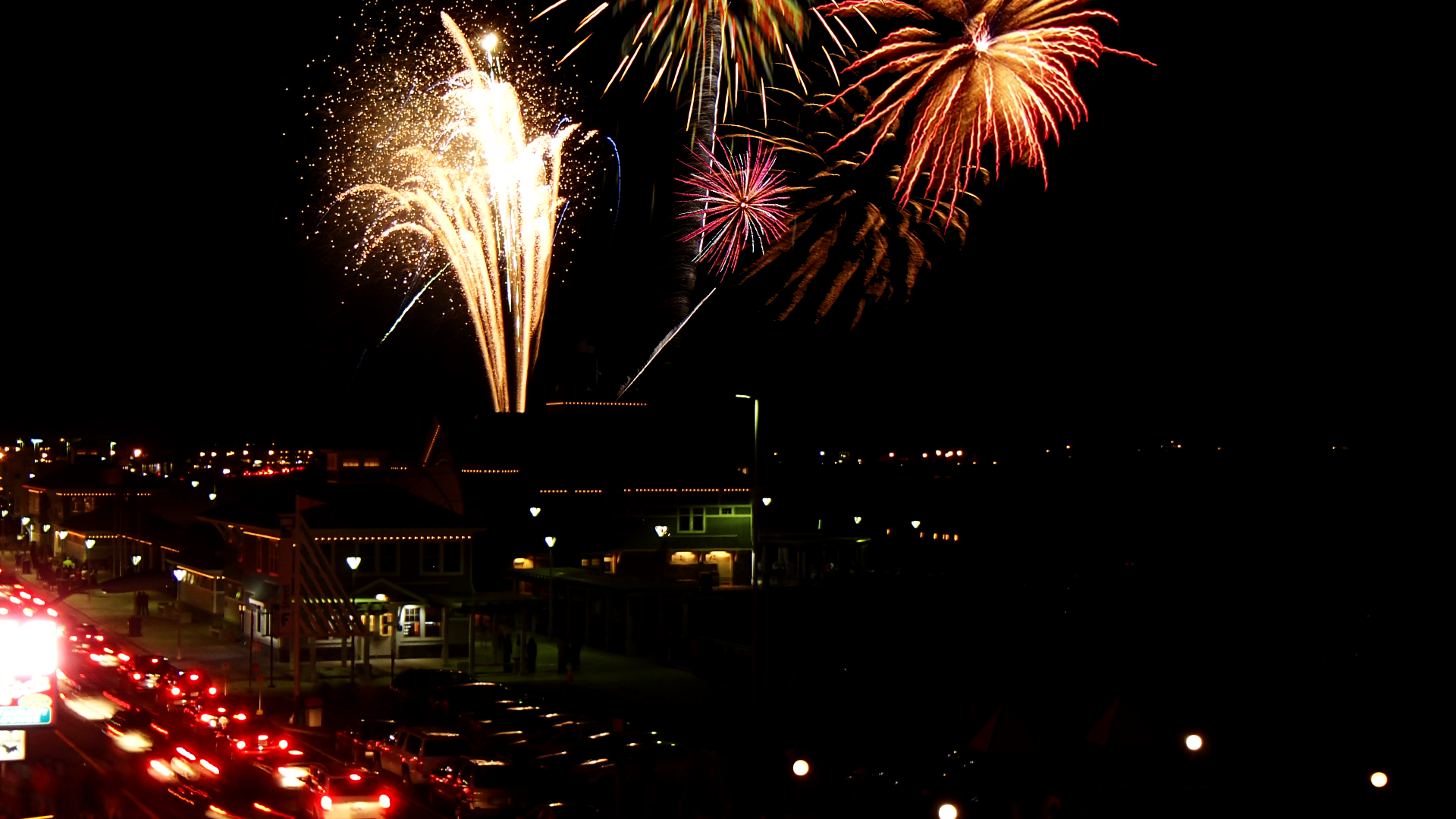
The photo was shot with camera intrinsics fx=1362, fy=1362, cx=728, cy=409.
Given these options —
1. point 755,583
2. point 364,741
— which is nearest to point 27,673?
point 364,741

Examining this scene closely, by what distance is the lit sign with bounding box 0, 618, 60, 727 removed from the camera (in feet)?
72.2

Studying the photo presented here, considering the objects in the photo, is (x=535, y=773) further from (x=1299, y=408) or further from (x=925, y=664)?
(x=1299, y=408)

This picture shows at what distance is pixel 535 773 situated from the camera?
24.3 m

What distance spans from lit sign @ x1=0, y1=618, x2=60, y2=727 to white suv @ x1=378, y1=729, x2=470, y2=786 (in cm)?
606

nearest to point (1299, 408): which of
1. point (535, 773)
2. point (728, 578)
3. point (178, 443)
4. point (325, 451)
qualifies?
point (728, 578)

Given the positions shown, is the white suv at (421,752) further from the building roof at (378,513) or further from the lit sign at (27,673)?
the building roof at (378,513)

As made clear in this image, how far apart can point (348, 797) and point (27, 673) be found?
6115 millimetres

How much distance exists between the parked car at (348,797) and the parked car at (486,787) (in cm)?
143

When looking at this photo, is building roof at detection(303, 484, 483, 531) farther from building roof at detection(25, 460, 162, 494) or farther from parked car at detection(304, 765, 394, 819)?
building roof at detection(25, 460, 162, 494)

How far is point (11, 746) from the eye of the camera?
860 inches

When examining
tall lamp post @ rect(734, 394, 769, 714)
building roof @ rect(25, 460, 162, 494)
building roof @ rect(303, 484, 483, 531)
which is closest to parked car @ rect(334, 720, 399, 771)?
tall lamp post @ rect(734, 394, 769, 714)

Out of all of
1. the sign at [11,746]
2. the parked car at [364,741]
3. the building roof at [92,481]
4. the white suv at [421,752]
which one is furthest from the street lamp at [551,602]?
the building roof at [92,481]

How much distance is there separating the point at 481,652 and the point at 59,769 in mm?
21037

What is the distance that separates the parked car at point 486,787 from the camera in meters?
22.7
